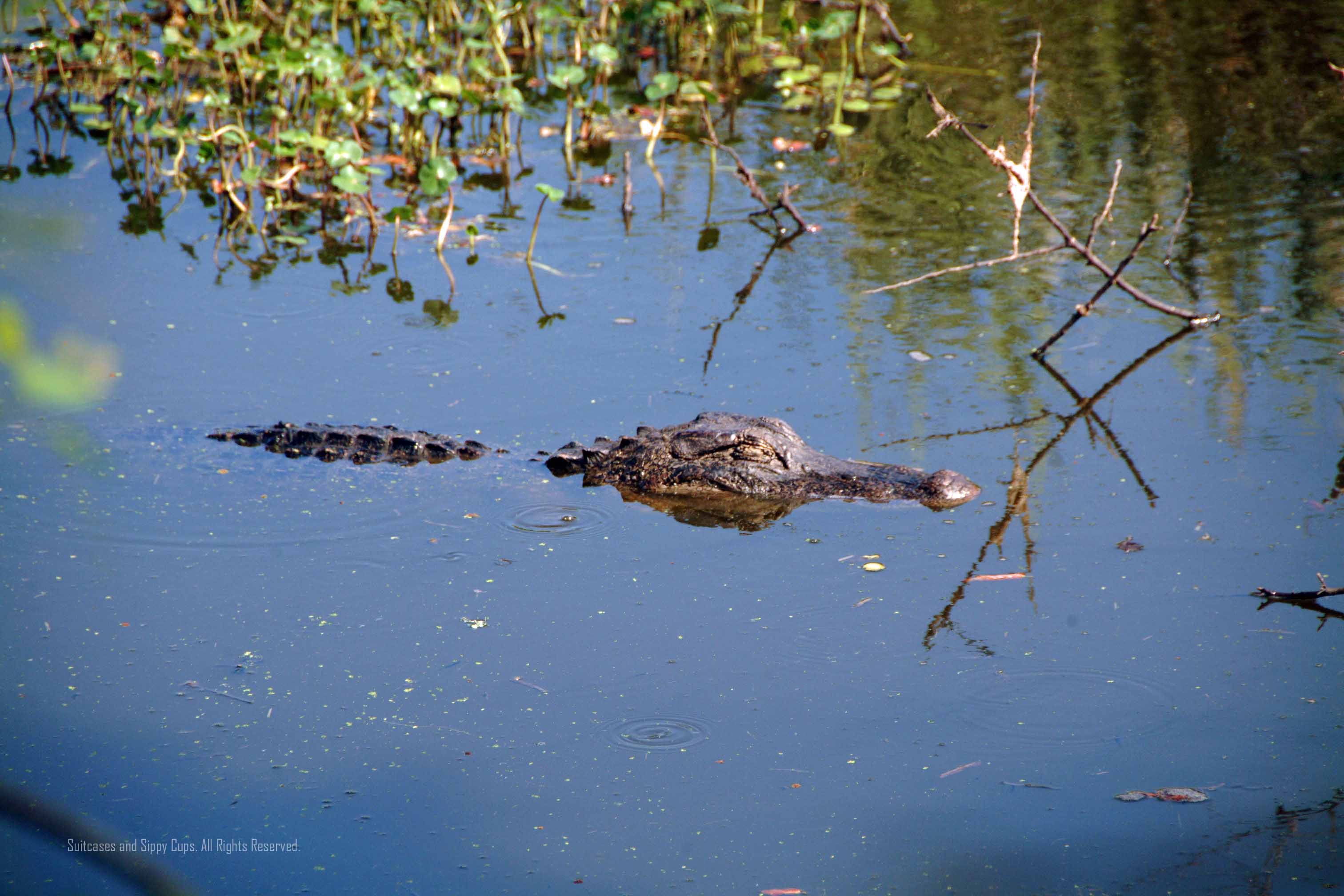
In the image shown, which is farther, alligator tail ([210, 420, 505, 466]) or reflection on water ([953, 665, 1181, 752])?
alligator tail ([210, 420, 505, 466])

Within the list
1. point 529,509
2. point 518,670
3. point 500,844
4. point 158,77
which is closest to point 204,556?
point 529,509

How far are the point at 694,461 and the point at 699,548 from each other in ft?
1.76

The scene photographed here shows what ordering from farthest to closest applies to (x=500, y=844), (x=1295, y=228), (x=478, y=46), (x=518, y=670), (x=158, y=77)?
(x=478, y=46) → (x=158, y=77) → (x=1295, y=228) → (x=518, y=670) → (x=500, y=844)

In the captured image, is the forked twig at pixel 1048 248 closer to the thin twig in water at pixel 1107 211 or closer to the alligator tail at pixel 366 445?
the thin twig in water at pixel 1107 211

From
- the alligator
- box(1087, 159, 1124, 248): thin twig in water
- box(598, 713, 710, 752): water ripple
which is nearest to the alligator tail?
the alligator

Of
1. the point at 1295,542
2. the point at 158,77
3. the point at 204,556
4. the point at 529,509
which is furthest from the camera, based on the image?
the point at 158,77

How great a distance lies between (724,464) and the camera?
5.12 m

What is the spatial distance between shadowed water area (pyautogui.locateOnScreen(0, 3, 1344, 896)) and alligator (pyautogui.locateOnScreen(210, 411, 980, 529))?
59 millimetres

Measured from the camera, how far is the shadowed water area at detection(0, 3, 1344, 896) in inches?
124

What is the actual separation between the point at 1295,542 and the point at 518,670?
110 inches

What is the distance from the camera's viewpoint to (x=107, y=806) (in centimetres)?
330

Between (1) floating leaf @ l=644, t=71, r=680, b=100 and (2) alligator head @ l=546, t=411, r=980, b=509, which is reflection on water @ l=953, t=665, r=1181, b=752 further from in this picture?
(1) floating leaf @ l=644, t=71, r=680, b=100

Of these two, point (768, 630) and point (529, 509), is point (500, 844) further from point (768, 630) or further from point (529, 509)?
point (529, 509)

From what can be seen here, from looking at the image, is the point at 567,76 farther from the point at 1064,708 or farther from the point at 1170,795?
the point at 1170,795
